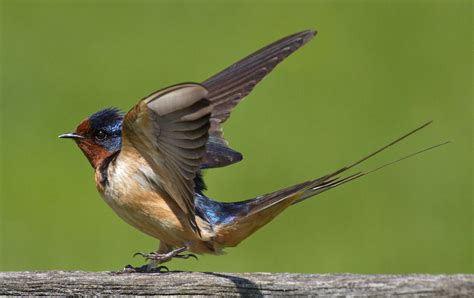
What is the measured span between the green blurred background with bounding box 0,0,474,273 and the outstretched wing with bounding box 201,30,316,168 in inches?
100

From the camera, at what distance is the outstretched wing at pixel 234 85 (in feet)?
17.3

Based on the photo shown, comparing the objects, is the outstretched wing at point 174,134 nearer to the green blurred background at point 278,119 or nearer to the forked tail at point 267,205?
the forked tail at point 267,205

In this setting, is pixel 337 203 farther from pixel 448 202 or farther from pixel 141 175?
pixel 141 175

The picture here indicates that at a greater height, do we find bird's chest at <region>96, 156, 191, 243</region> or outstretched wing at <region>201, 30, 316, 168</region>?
outstretched wing at <region>201, 30, 316, 168</region>

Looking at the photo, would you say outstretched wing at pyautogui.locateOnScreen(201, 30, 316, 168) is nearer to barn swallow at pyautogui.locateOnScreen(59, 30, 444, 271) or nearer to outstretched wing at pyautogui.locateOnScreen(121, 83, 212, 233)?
barn swallow at pyautogui.locateOnScreen(59, 30, 444, 271)

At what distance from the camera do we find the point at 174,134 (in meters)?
4.19

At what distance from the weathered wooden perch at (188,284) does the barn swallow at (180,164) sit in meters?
0.64

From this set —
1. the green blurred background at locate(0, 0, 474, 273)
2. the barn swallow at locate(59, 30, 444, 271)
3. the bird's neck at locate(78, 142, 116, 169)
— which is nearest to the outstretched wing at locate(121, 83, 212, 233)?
the barn swallow at locate(59, 30, 444, 271)

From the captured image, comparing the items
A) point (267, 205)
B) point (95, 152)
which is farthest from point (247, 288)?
point (95, 152)

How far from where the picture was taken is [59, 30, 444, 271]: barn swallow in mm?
4074

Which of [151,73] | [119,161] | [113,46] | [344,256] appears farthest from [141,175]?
[113,46]

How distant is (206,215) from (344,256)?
3.90m

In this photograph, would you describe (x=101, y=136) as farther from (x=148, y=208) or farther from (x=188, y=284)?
(x=188, y=284)

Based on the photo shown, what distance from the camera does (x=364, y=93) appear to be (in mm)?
10969
